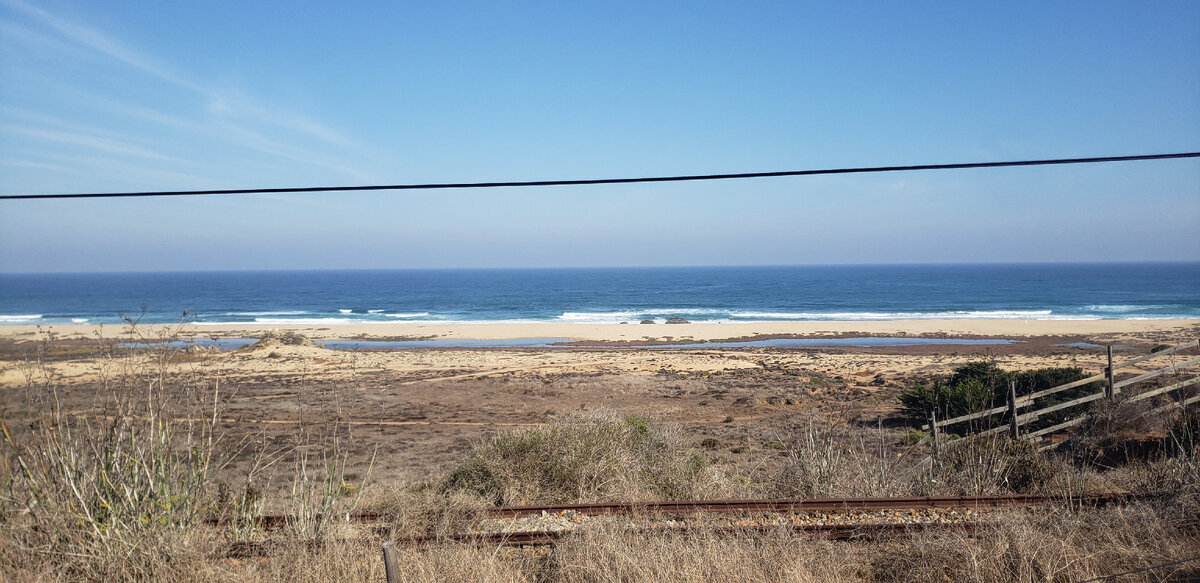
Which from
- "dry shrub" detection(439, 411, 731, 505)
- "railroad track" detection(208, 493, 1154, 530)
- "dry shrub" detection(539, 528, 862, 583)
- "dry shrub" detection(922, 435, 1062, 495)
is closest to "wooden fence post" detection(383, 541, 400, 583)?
"dry shrub" detection(539, 528, 862, 583)

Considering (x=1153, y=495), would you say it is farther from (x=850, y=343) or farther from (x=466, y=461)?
(x=850, y=343)

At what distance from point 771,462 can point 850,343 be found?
2880 centimetres

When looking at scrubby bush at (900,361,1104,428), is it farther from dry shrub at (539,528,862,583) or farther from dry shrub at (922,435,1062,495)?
dry shrub at (539,528,862,583)

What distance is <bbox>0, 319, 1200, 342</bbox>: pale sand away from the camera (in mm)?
42625

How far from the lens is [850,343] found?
39.1 m

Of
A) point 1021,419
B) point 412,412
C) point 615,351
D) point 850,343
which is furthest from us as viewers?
point 850,343

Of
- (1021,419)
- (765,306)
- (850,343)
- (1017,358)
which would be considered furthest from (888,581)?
(765,306)

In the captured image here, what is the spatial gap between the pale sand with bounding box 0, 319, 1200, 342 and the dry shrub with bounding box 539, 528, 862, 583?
36.8 metres

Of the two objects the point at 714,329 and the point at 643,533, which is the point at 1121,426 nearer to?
the point at 643,533

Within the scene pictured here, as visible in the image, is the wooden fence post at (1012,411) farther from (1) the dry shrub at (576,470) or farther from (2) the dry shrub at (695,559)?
(2) the dry shrub at (695,559)

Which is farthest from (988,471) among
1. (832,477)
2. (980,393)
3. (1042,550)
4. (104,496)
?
(104,496)

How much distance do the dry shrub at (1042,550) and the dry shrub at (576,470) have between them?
313 cm

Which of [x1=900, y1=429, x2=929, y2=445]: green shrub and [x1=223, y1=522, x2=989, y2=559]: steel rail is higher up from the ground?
[x1=223, y1=522, x2=989, y2=559]: steel rail

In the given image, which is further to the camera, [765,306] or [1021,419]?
[765,306]
